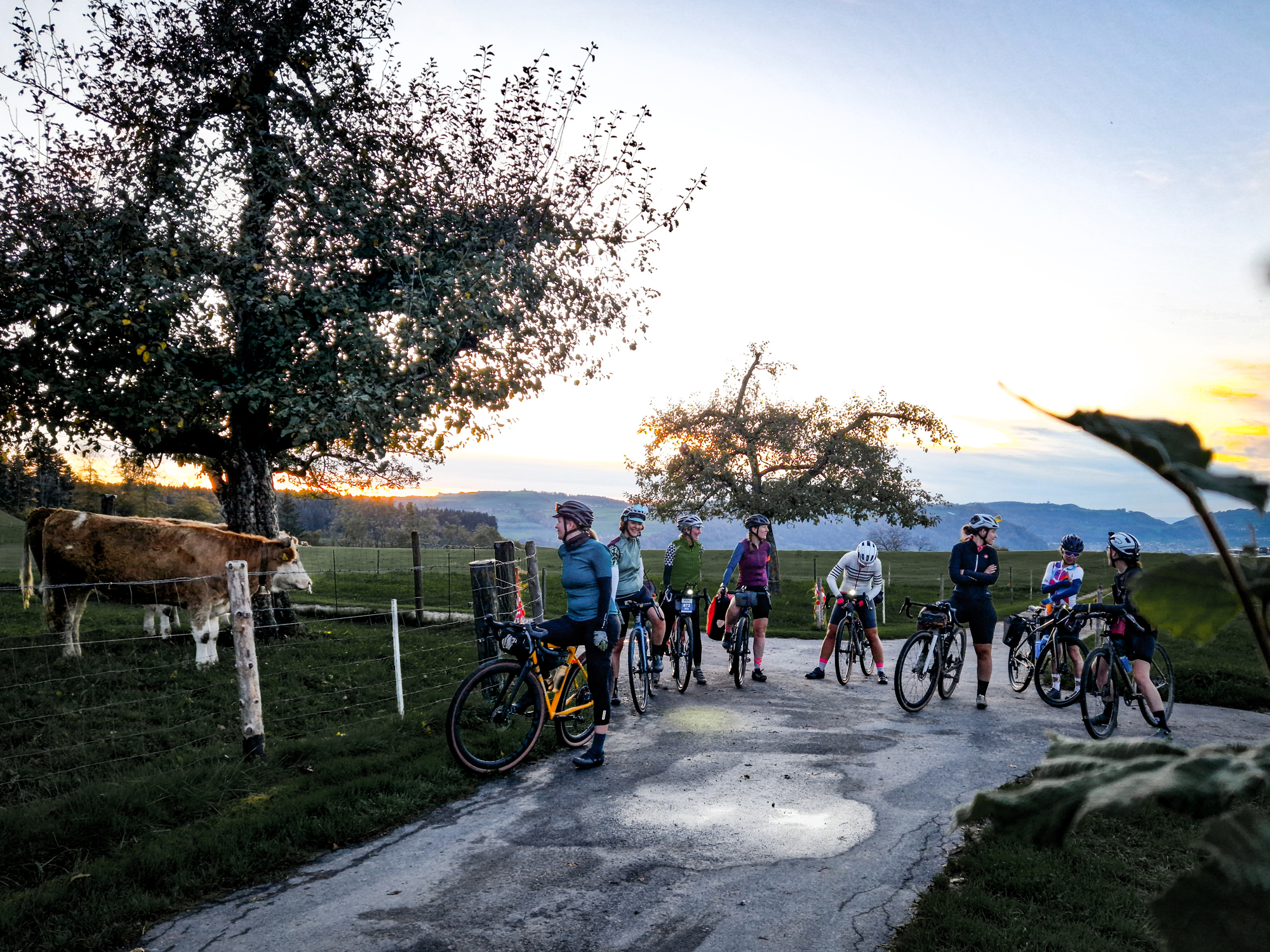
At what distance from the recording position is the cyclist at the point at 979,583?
988cm

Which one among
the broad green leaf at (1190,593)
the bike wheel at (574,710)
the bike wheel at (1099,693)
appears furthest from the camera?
the bike wheel at (1099,693)

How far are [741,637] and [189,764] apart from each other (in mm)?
6920

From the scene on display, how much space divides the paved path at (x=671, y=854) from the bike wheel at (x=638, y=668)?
2.53 ft

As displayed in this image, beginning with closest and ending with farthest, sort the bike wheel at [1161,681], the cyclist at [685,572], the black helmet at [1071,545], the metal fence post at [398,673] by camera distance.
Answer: the bike wheel at [1161,681], the metal fence post at [398,673], the black helmet at [1071,545], the cyclist at [685,572]

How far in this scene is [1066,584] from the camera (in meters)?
10.6

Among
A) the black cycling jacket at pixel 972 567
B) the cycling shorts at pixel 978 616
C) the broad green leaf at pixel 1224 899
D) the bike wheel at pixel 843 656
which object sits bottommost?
the bike wheel at pixel 843 656

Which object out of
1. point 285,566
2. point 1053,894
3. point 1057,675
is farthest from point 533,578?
point 1053,894

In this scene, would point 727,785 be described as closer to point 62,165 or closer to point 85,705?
point 85,705

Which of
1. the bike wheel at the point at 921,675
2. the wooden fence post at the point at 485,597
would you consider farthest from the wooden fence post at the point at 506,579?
the bike wheel at the point at 921,675

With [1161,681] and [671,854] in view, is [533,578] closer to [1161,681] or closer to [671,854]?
[671,854]

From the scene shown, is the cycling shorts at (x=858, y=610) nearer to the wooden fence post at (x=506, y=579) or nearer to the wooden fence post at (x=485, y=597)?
the wooden fence post at (x=506, y=579)

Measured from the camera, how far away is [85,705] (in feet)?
32.9

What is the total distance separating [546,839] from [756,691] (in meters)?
5.89

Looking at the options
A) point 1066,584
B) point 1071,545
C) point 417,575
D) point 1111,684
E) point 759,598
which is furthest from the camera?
point 417,575
